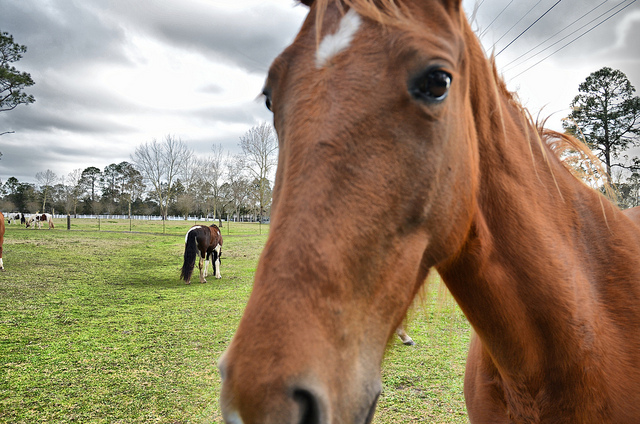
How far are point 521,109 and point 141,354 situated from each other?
622 cm

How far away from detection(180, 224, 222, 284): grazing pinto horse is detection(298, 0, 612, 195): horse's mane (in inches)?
444

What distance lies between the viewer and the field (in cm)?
391

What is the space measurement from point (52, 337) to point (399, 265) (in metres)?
7.53

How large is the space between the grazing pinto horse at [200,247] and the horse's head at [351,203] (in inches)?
447

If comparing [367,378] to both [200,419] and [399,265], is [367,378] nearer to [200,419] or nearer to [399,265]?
[399,265]

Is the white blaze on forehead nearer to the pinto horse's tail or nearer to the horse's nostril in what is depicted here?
the horse's nostril

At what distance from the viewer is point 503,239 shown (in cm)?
145

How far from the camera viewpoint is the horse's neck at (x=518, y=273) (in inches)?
55.4

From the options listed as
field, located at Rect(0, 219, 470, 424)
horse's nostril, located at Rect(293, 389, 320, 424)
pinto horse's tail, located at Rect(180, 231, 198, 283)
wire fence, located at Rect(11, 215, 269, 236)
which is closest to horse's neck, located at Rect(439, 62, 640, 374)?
field, located at Rect(0, 219, 470, 424)

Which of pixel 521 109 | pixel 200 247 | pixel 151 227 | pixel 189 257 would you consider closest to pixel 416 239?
pixel 521 109

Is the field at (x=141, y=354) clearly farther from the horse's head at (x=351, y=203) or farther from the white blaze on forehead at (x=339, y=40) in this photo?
the white blaze on forehead at (x=339, y=40)

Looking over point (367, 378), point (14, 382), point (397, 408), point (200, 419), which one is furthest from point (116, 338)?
point (367, 378)

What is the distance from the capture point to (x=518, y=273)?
4.69ft

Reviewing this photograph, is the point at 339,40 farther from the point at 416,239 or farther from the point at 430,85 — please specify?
the point at 416,239
